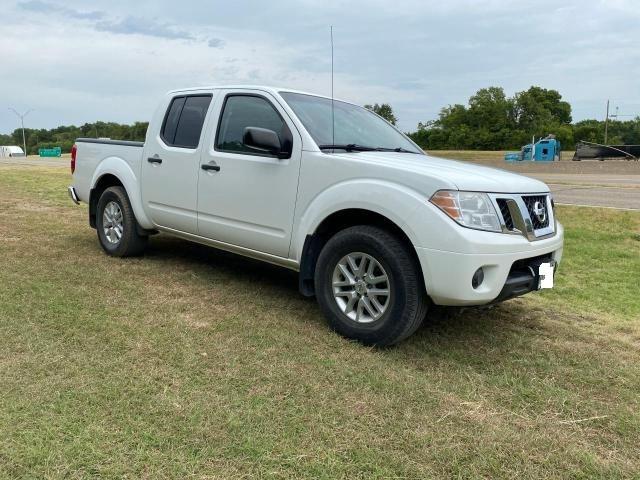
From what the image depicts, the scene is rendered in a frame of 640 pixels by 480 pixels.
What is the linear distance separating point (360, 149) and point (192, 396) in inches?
88.0

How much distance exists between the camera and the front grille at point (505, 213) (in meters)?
3.40

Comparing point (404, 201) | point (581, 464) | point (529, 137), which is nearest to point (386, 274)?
point (404, 201)

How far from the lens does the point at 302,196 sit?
13.2ft

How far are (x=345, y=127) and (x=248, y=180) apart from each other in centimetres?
91

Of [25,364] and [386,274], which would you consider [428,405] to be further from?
Answer: [25,364]

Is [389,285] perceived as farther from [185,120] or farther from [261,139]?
[185,120]

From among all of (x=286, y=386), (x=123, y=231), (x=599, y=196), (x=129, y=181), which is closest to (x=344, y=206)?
(x=286, y=386)

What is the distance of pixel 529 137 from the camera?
71125 millimetres

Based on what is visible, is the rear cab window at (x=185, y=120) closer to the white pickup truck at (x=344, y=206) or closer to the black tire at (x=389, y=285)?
the white pickup truck at (x=344, y=206)

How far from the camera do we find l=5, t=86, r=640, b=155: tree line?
236 feet

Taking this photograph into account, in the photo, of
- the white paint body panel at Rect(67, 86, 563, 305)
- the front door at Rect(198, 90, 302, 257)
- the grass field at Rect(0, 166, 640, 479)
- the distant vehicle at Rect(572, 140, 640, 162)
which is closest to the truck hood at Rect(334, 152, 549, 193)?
the white paint body panel at Rect(67, 86, 563, 305)

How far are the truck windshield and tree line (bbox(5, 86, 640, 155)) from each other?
65679mm

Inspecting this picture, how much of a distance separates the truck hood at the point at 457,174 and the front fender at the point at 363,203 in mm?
144

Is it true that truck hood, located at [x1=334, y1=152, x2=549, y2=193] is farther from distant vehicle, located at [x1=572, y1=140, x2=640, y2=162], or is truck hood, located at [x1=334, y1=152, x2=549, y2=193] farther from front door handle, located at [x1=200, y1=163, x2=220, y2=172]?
distant vehicle, located at [x1=572, y1=140, x2=640, y2=162]
